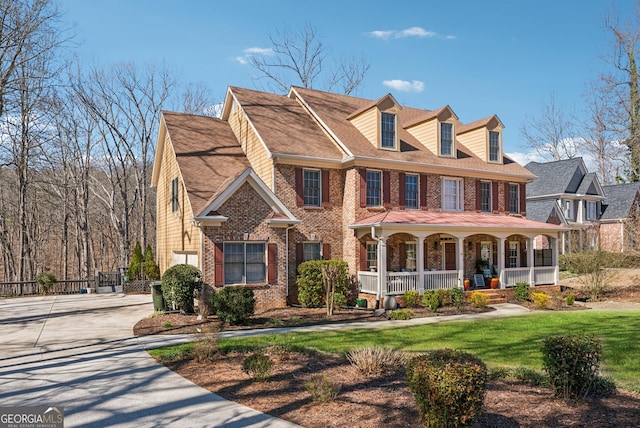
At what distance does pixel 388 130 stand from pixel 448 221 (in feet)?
16.5

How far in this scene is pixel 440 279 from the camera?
62.8ft

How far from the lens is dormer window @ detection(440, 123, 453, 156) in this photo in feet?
73.8

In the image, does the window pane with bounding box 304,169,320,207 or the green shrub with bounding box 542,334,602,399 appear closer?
the green shrub with bounding box 542,334,602,399

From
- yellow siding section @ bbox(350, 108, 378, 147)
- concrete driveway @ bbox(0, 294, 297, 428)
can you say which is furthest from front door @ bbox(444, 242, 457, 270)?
concrete driveway @ bbox(0, 294, 297, 428)

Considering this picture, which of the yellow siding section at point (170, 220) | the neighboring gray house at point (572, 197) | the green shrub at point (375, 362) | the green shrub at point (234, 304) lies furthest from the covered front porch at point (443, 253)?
the neighboring gray house at point (572, 197)

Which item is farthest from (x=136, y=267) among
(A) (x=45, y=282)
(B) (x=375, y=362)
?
(B) (x=375, y=362)

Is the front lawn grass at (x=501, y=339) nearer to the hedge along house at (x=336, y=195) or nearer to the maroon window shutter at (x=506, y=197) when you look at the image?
the hedge along house at (x=336, y=195)

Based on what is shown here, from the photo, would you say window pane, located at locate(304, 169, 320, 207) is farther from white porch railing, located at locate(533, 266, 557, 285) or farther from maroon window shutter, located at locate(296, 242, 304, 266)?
A: white porch railing, located at locate(533, 266, 557, 285)

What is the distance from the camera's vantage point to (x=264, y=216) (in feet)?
56.2

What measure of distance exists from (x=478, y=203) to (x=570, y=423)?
59.0 ft

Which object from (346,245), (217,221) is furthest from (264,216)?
(346,245)

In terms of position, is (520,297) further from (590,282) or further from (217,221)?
(217,221)

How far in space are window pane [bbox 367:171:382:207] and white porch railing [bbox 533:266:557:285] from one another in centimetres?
861

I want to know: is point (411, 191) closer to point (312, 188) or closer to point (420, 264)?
point (420, 264)
